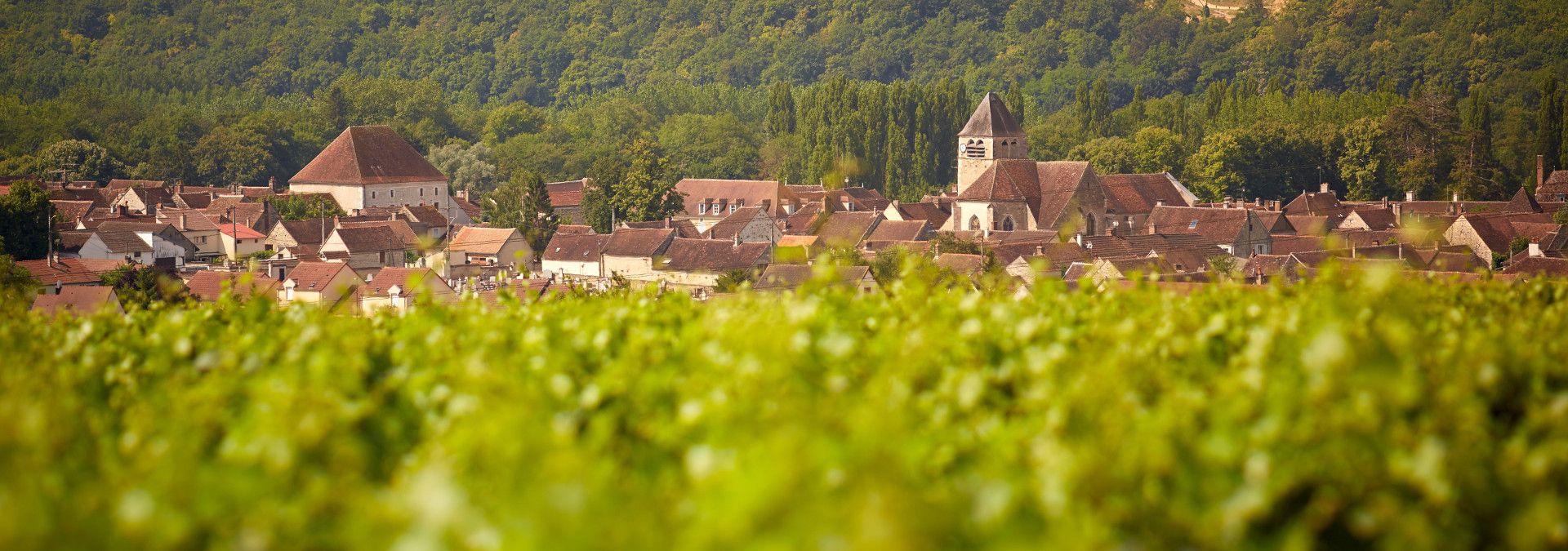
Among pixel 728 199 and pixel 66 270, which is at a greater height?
pixel 728 199

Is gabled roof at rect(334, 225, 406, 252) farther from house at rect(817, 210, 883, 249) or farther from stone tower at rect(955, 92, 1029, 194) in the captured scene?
stone tower at rect(955, 92, 1029, 194)

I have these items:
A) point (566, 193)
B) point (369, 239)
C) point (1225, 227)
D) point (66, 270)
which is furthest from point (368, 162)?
point (1225, 227)

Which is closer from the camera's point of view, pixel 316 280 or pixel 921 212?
pixel 316 280

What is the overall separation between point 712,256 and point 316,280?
40.5ft

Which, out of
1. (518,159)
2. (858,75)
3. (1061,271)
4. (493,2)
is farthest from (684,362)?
(493,2)

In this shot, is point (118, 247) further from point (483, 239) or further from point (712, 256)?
point (712, 256)

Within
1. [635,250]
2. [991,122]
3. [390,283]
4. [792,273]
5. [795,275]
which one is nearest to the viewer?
[390,283]

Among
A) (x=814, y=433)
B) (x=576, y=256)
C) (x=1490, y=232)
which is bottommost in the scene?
(x=576, y=256)

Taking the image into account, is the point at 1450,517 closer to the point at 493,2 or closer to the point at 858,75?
the point at 858,75

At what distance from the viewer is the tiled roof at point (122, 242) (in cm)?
4931

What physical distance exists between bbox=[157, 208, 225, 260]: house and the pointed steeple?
28348mm

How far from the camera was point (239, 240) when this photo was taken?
2167 inches

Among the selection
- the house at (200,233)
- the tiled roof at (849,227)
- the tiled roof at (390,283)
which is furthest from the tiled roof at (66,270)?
the tiled roof at (849,227)

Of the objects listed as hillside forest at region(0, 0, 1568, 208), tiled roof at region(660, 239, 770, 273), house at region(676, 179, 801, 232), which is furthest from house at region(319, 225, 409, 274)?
house at region(676, 179, 801, 232)
